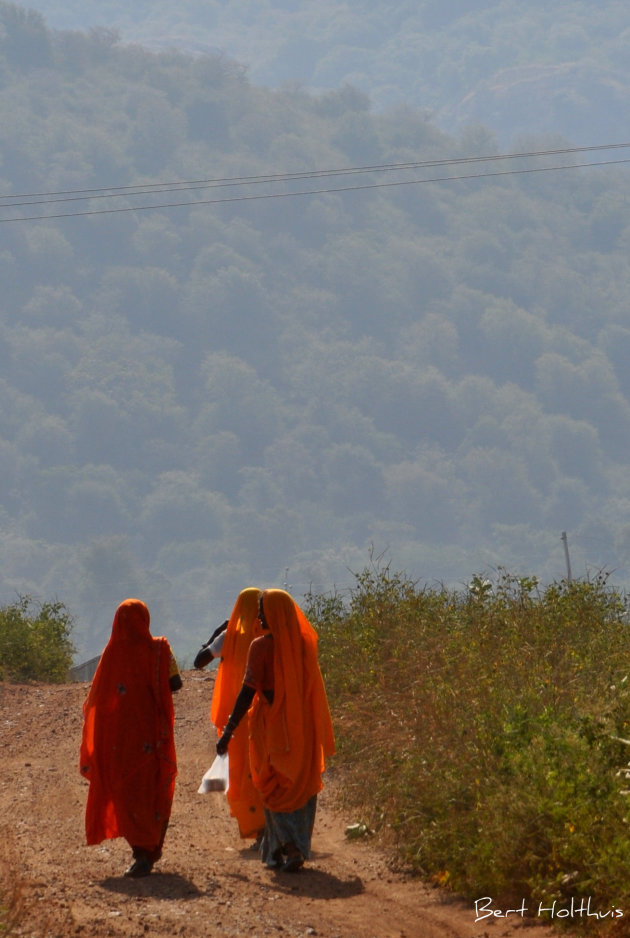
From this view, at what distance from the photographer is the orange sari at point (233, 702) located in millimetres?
6879

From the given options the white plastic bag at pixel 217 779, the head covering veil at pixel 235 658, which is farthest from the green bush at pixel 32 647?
the white plastic bag at pixel 217 779

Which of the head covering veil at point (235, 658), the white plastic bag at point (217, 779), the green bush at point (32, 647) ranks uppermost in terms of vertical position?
the green bush at point (32, 647)

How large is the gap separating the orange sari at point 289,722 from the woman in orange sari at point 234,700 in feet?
2.24

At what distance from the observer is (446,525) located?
150250mm

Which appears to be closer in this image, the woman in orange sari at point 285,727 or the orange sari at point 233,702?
the woman in orange sari at point 285,727

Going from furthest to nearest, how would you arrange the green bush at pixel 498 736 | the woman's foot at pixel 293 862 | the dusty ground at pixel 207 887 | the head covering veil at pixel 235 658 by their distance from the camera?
1. the head covering veil at pixel 235 658
2. the woman's foot at pixel 293 862
3. the green bush at pixel 498 736
4. the dusty ground at pixel 207 887

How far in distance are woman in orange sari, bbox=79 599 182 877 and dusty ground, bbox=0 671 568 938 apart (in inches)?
9.2

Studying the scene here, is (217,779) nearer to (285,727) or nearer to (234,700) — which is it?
(285,727)

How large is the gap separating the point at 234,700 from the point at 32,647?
9.59 meters

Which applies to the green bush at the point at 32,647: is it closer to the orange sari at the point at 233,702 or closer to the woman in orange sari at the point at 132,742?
the orange sari at the point at 233,702

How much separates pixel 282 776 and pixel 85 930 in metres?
1.53
